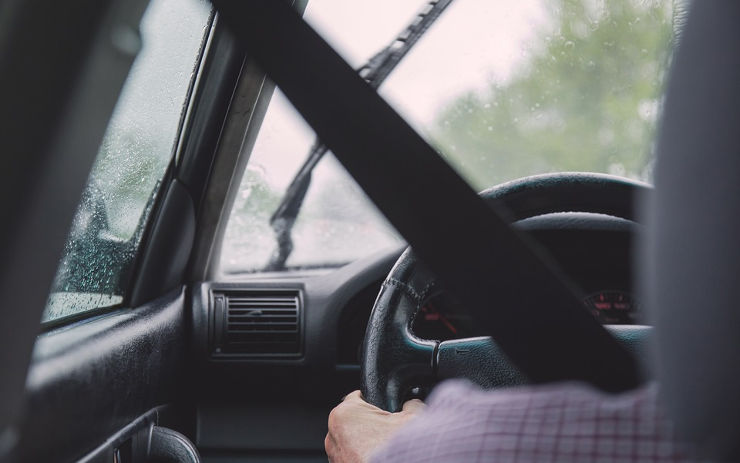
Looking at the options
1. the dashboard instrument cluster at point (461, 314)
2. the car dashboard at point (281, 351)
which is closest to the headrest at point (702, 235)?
the dashboard instrument cluster at point (461, 314)

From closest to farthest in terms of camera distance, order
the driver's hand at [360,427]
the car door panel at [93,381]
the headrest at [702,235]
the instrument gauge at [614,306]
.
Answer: the headrest at [702,235]
the car door panel at [93,381]
the driver's hand at [360,427]
the instrument gauge at [614,306]

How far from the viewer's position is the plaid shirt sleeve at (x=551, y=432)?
2.13 ft

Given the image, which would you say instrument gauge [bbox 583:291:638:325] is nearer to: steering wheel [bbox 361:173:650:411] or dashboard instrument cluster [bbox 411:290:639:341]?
dashboard instrument cluster [bbox 411:290:639:341]

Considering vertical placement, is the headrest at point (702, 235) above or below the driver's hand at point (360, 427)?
above

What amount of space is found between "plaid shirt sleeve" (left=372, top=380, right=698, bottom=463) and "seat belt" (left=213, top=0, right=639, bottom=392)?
24 cm

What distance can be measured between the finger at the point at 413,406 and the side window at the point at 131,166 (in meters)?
0.77

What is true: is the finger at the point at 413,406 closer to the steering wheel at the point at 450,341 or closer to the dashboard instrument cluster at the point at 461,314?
the steering wheel at the point at 450,341

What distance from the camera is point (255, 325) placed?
119 inches

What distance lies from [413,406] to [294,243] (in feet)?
5.28

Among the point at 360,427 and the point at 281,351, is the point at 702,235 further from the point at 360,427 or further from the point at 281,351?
the point at 281,351

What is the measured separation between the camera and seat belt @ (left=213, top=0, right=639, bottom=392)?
97cm

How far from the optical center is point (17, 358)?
0.90 m

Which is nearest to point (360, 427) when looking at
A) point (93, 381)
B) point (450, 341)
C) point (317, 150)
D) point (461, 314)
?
point (450, 341)

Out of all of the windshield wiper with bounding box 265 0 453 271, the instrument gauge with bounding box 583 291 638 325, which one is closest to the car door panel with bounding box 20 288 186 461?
the windshield wiper with bounding box 265 0 453 271
